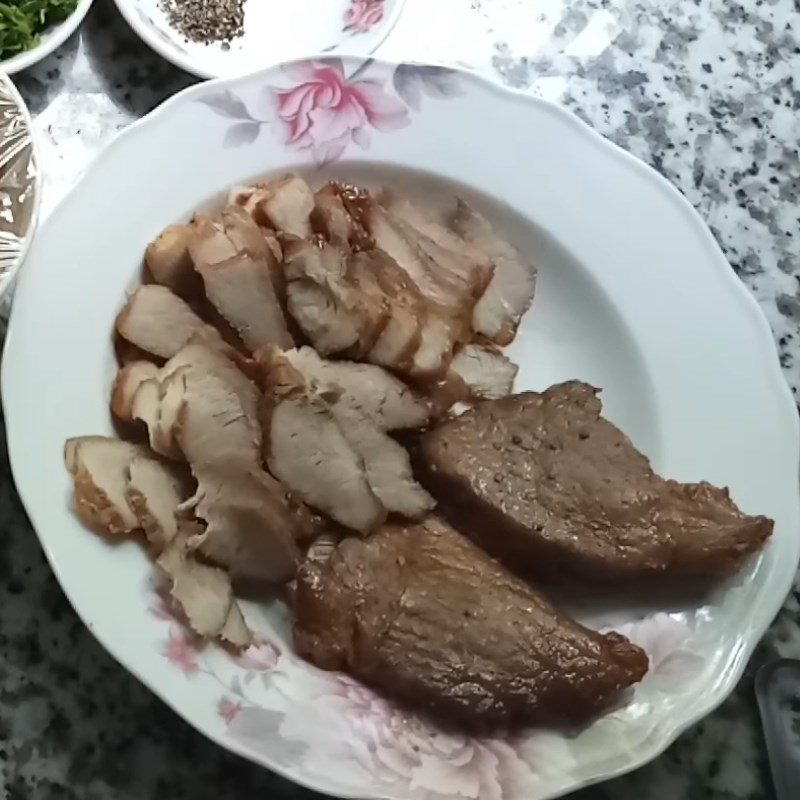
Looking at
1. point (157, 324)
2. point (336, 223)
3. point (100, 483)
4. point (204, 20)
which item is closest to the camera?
point (100, 483)

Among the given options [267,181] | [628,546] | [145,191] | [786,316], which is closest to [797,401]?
[786,316]

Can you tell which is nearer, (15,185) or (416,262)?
(15,185)

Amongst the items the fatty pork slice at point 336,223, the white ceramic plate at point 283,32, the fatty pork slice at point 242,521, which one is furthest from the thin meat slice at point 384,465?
the white ceramic plate at point 283,32

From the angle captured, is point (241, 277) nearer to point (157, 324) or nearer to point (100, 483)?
point (157, 324)

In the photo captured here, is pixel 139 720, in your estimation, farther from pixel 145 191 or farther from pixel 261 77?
pixel 261 77

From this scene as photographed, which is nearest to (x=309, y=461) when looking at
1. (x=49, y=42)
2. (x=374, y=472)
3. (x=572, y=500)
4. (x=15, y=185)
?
(x=374, y=472)

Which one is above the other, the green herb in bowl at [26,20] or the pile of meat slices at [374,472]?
the green herb in bowl at [26,20]

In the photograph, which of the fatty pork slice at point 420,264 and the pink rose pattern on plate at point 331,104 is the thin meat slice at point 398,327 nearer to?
the fatty pork slice at point 420,264
